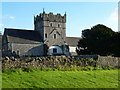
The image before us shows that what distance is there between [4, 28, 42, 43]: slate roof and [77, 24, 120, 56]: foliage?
53.0ft

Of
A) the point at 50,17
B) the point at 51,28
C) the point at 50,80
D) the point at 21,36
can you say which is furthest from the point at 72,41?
the point at 50,80

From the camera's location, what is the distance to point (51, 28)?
62.9 meters

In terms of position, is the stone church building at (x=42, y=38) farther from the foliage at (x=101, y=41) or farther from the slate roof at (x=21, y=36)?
the foliage at (x=101, y=41)

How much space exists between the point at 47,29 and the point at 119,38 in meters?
25.4

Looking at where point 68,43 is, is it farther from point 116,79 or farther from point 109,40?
point 116,79

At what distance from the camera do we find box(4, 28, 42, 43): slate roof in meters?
56.9

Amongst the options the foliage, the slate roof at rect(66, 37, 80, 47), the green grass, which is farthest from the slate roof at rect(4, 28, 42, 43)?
the green grass

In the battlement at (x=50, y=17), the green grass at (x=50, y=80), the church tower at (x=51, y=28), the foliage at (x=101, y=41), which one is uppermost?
the battlement at (x=50, y=17)

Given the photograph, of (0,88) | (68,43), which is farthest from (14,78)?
(68,43)

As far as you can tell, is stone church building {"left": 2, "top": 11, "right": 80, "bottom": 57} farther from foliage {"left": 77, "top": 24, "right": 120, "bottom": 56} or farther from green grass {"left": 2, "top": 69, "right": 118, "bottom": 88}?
green grass {"left": 2, "top": 69, "right": 118, "bottom": 88}

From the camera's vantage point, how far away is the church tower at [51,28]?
61438 mm

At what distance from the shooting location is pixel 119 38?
42094 mm

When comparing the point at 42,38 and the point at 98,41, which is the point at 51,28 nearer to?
the point at 42,38

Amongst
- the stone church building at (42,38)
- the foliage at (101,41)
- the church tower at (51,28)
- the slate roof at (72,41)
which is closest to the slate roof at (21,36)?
the stone church building at (42,38)
